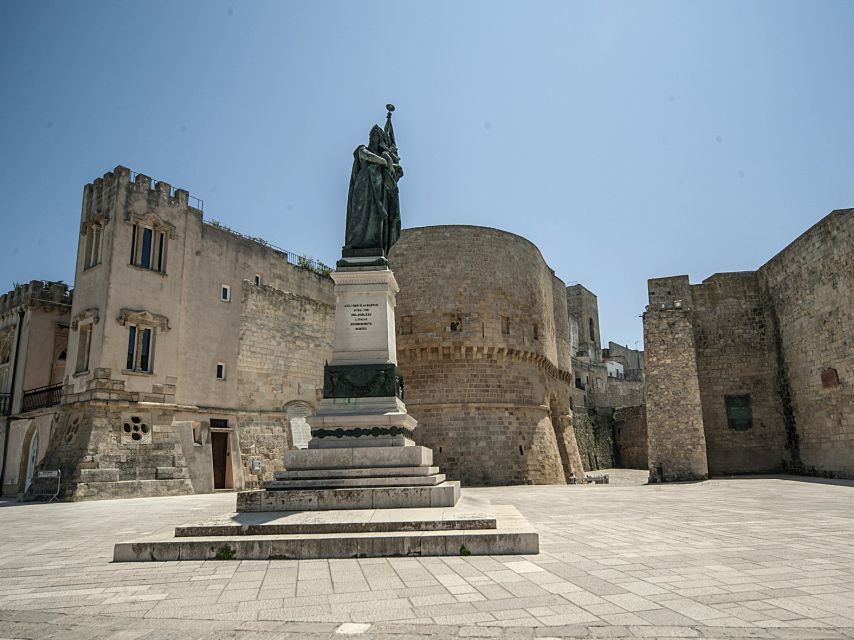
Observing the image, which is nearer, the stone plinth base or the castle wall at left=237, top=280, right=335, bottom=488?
the stone plinth base

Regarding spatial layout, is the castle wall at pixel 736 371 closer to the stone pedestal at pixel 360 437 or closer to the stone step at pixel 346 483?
the stone pedestal at pixel 360 437

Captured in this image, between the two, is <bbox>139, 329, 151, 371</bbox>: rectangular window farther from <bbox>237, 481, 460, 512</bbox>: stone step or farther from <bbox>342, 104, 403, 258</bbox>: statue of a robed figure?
<bbox>237, 481, 460, 512</bbox>: stone step

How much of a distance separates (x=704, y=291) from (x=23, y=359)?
25.6 metres

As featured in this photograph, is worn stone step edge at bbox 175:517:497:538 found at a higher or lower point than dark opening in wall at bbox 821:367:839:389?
lower

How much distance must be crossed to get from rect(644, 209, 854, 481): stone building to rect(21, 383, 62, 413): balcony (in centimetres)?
2026

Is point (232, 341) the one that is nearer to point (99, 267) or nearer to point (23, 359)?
point (99, 267)

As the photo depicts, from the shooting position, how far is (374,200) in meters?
9.62

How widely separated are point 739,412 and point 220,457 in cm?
1886

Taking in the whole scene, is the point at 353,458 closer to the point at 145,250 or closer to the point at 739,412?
the point at 145,250

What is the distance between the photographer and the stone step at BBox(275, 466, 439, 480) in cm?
739

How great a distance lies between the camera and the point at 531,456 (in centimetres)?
2409

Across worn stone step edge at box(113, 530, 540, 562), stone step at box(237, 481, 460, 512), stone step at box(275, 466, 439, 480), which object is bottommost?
worn stone step edge at box(113, 530, 540, 562)

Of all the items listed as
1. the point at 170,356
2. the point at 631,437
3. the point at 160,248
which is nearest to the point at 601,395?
the point at 631,437

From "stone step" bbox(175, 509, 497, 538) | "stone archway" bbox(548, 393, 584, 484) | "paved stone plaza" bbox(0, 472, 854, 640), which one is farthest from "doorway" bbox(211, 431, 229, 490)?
"stone step" bbox(175, 509, 497, 538)
